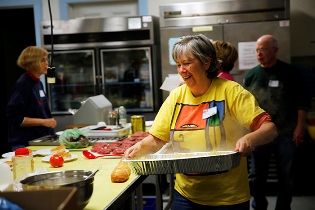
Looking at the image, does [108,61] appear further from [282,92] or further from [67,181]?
[67,181]

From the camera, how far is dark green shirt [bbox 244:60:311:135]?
4148 millimetres

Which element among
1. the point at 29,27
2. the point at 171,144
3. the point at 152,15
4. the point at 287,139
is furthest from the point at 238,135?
the point at 29,27

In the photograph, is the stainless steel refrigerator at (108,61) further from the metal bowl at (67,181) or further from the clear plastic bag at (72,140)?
the metal bowl at (67,181)

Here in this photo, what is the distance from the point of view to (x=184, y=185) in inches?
87.6

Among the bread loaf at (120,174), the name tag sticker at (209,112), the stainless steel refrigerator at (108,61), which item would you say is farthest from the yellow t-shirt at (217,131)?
the stainless steel refrigerator at (108,61)

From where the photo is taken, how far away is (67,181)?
1825 mm

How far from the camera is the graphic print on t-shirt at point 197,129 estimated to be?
2125 millimetres

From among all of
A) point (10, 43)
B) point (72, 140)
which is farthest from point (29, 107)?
point (10, 43)

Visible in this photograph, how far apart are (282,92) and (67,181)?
2.89m

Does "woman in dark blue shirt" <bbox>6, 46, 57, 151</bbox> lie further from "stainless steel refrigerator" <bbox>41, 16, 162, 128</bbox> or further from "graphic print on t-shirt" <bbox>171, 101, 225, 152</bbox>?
"graphic print on t-shirt" <bbox>171, 101, 225, 152</bbox>

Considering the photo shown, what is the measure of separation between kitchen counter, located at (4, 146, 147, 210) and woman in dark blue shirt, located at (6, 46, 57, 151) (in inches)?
35.2

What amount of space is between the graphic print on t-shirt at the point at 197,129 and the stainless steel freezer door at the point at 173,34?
289 centimetres

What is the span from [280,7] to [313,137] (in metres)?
1.50

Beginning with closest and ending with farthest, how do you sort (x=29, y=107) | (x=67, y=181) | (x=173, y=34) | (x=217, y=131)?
1. (x=67, y=181)
2. (x=217, y=131)
3. (x=29, y=107)
4. (x=173, y=34)
